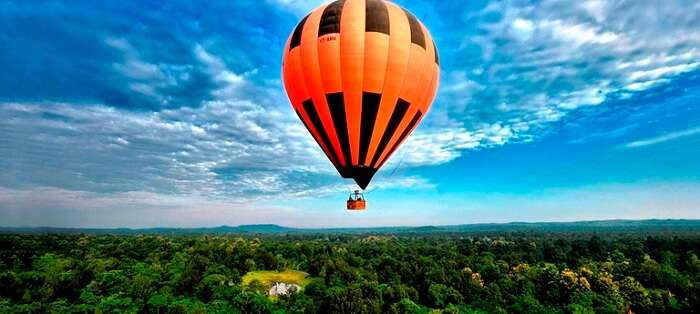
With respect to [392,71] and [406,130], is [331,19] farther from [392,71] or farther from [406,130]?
[406,130]

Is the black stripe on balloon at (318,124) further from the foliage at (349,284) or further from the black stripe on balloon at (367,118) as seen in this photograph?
the foliage at (349,284)

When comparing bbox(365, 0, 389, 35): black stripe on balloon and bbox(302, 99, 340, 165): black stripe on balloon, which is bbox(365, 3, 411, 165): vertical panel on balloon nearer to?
bbox(365, 0, 389, 35): black stripe on balloon

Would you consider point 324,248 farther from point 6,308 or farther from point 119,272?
point 6,308

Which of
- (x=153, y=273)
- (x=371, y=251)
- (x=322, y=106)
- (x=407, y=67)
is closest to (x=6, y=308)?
(x=153, y=273)

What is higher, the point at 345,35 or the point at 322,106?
the point at 345,35

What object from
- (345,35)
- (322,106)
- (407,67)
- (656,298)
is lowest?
(656,298)

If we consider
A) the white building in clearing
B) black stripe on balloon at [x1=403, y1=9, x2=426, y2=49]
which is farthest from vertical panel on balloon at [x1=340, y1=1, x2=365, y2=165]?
the white building in clearing

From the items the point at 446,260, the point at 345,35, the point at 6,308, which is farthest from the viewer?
the point at 446,260
